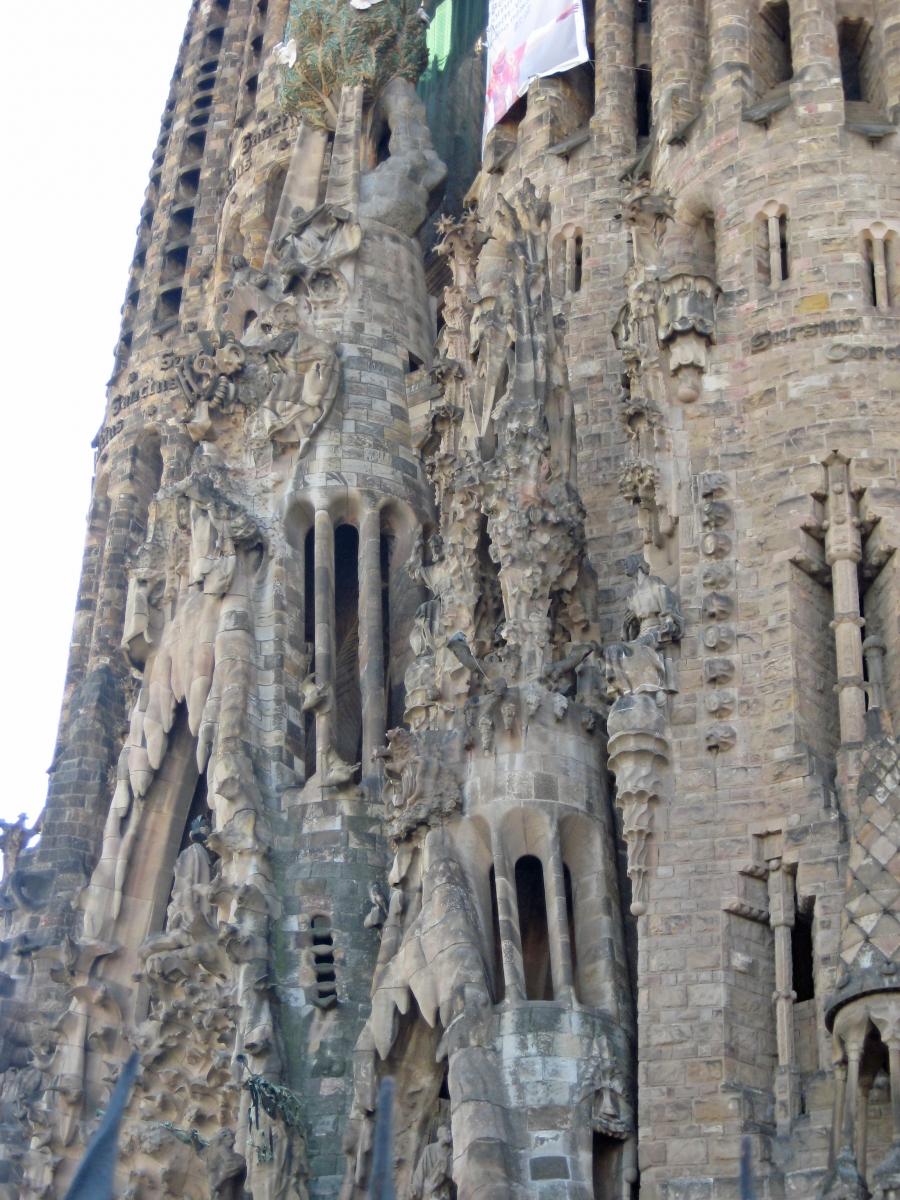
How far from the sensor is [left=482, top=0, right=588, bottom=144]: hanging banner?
1468 inches

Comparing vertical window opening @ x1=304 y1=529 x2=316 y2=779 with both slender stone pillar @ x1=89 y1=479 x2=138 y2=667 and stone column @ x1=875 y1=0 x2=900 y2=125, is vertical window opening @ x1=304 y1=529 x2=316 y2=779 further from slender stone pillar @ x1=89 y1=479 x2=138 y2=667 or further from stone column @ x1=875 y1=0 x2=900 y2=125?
stone column @ x1=875 y1=0 x2=900 y2=125

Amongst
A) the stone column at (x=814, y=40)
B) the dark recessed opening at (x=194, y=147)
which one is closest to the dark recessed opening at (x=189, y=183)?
the dark recessed opening at (x=194, y=147)

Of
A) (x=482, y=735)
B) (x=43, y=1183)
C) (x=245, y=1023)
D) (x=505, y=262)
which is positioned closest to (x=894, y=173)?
(x=505, y=262)

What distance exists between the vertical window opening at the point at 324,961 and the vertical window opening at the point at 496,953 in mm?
3305

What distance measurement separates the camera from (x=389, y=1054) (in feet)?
88.5

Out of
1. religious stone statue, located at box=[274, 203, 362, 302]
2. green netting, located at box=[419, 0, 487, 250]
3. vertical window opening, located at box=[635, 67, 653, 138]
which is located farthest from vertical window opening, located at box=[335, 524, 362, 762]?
vertical window opening, located at box=[635, 67, 653, 138]

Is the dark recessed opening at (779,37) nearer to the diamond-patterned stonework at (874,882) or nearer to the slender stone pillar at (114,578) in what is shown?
the diamond-patterned stonework at (874,882)

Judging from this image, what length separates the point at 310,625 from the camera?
33.8 metres

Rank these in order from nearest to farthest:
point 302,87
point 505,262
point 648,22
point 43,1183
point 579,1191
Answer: point 579,1191 → point 43,1183 → point 505,262 → point 648,22 → point 302,87

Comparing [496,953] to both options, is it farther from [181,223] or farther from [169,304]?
[181,223]

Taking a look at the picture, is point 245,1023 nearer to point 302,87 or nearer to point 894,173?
point 894,173

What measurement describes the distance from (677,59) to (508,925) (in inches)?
510

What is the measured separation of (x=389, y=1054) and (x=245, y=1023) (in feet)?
9.45

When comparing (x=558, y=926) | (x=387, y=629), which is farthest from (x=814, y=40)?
(x=558, y=926)
